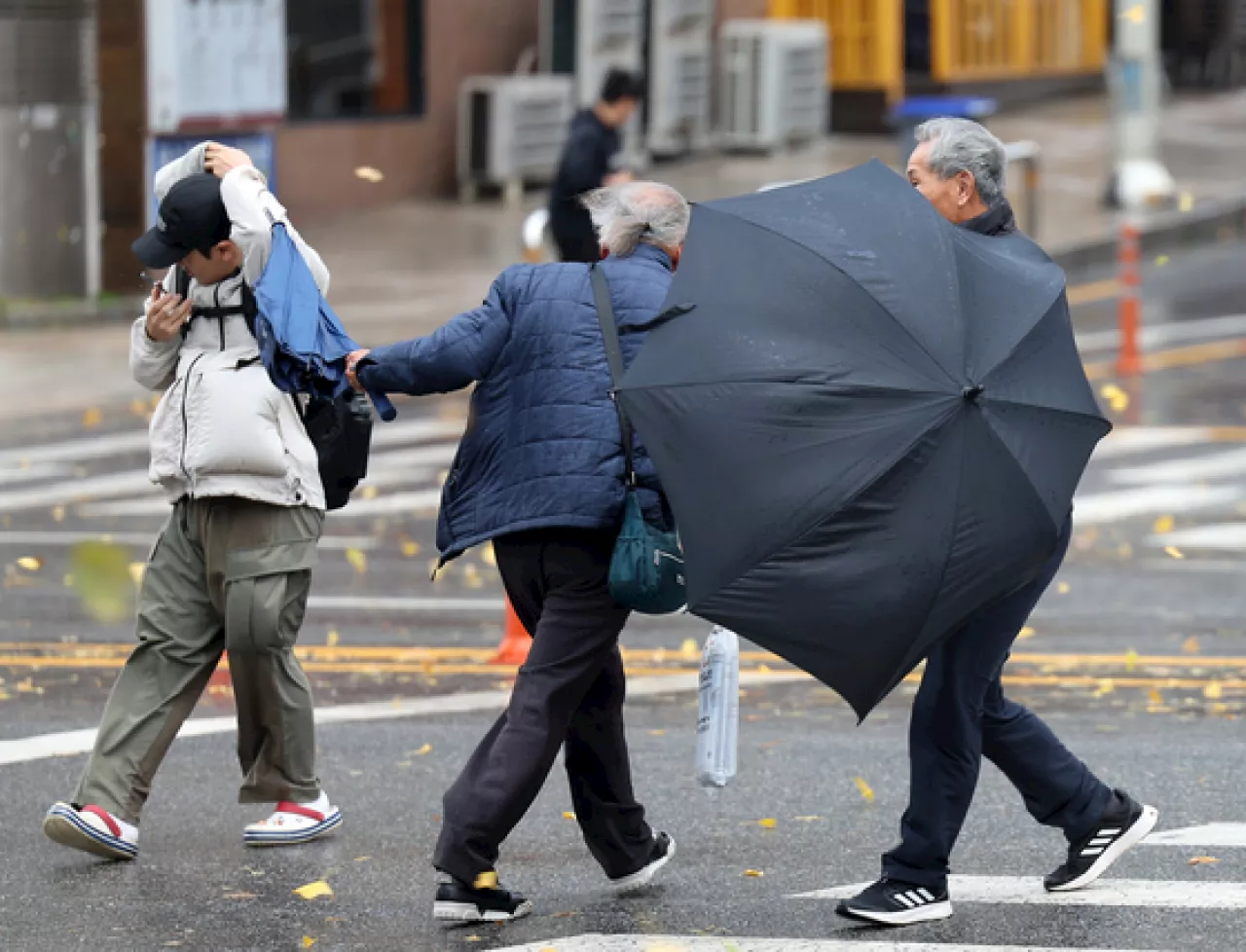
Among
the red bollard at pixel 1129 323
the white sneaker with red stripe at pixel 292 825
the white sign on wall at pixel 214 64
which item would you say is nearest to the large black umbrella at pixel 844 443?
the white sneaker with red stripe at pixel 292 825

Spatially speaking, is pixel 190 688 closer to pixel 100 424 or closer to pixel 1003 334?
pixel 1003 334

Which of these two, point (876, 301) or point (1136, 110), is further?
point (1136, 110)

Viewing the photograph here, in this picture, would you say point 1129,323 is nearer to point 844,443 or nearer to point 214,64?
point 214,64

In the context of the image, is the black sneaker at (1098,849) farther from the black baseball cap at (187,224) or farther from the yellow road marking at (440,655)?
the yellow road marking at (440,655)

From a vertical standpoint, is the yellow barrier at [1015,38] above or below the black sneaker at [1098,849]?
above

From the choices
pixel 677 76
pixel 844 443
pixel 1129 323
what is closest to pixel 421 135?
pixel 677 76

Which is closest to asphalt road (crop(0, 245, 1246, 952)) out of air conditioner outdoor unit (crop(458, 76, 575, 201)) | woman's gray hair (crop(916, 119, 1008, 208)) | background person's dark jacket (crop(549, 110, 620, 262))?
woman's gray hair (crop(916, 119, 1008, 208))

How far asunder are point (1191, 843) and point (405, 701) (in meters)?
2.82

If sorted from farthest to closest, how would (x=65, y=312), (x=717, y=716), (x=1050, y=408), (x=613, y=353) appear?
(x=65, y=312)
(x=717, y=716)
(x=613, y=353)
(x=1050, y=408)

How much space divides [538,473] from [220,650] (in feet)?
4.41

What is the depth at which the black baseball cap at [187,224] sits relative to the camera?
6.39m

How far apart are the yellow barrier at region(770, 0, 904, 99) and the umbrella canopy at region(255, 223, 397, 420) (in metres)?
20.6

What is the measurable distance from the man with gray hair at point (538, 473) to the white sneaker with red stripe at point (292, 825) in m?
0.77

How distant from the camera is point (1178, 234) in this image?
21844 mm
